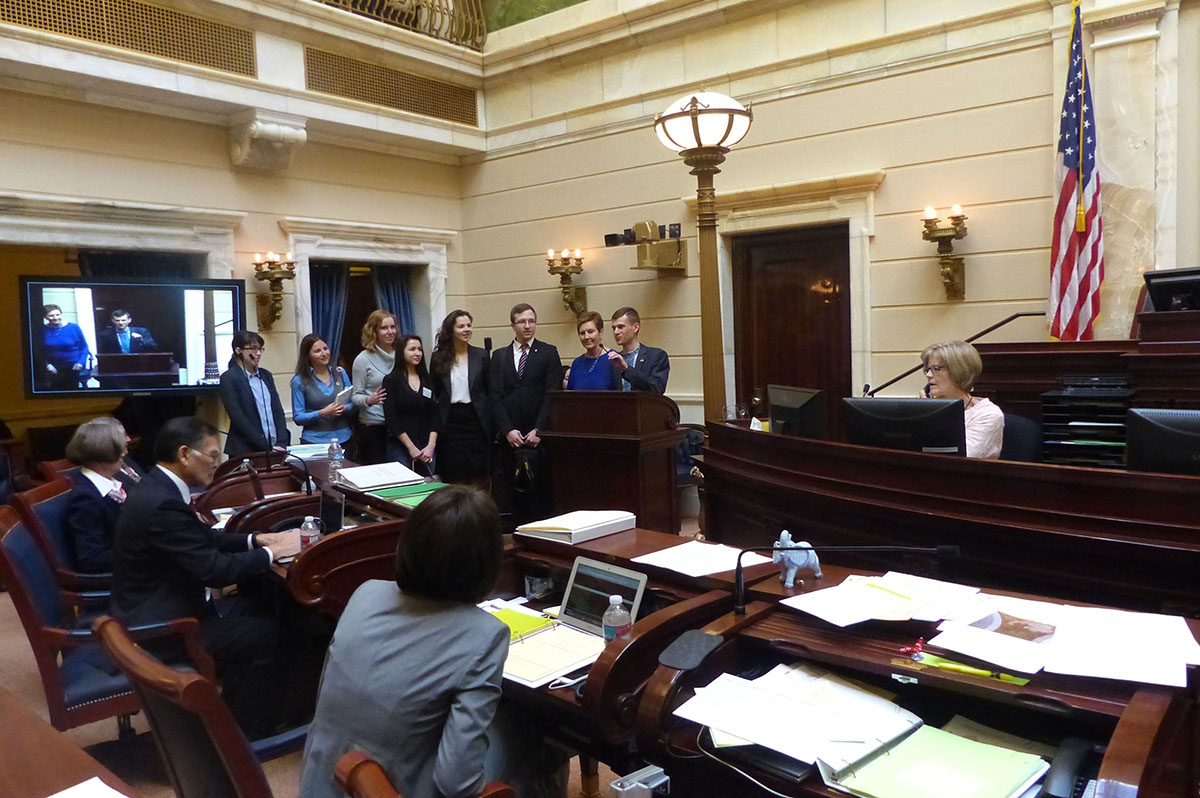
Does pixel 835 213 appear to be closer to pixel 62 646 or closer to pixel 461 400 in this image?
pixel 461 400

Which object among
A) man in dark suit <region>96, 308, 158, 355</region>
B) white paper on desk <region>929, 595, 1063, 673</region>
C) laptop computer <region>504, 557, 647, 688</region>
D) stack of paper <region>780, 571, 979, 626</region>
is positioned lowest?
laptop computer <region>504, 557, 647, 688</region>

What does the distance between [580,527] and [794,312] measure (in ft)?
14.2

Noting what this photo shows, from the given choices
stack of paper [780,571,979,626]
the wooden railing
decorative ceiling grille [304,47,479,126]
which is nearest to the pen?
stack of paper [780,571,979,626]

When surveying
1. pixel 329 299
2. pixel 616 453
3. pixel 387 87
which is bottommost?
pixel 616 453

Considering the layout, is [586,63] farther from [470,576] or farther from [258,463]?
[470,576]

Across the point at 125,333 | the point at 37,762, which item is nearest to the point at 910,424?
the point at 37,762

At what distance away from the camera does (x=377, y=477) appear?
11.3 ft

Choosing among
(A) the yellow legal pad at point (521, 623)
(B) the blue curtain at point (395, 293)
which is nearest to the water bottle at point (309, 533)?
(A) the yellow legal pad at point (521, 623)

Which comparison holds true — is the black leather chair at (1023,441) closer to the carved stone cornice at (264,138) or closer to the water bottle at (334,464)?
the water bottle at (334,464)

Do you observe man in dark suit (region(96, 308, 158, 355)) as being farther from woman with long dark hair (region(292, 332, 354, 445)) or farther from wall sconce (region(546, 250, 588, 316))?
wall sconce (region(546, 250, 588, 316))

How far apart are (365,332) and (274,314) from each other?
1.46 m

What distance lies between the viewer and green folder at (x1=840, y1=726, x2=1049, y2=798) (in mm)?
1246

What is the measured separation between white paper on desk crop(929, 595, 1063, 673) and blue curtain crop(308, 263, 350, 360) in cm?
647

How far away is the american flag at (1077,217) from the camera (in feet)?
15.4
